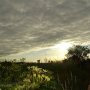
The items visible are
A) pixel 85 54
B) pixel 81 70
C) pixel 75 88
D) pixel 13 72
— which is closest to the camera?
pixel 13 72

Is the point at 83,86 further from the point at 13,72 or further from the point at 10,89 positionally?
the point at 10,89

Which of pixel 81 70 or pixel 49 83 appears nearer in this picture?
pixel 49 83

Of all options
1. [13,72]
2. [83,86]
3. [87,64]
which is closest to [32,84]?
[13,72]

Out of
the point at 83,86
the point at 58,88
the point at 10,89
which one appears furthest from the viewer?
the point at 83,86

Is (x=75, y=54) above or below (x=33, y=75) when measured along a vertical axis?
above

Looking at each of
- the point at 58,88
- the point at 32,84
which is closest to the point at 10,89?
the point at 32,84

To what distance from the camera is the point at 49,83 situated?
50.1ft

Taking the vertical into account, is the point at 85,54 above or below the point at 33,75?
above

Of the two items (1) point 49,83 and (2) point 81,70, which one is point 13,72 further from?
(2) point 81,70

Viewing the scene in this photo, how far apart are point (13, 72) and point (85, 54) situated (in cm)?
2384

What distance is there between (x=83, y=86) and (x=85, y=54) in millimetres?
17765

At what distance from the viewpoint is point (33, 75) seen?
15.2 m

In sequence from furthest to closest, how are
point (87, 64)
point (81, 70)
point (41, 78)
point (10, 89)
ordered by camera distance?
point (87, 64) → point (81, 70) → point (41, 78) → point (10, 89)

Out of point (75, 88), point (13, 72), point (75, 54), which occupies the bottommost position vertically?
point (75, 88)
